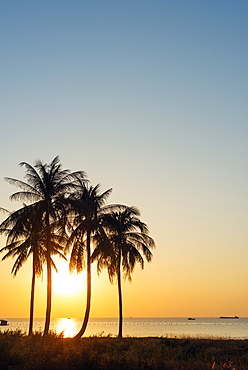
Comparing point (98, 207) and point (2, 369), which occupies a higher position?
point (98, 207)

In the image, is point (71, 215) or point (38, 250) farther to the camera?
point (38, 250)

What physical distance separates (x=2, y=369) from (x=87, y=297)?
82.2ft

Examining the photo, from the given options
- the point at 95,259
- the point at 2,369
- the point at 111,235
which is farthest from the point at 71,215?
the point at 2,369

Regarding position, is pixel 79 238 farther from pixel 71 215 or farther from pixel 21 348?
pixel 21 348

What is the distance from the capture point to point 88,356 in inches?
774

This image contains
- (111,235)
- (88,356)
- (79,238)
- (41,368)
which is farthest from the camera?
(111,235)

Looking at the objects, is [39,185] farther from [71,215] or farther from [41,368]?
[41,368]

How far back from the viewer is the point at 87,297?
43.5 metres

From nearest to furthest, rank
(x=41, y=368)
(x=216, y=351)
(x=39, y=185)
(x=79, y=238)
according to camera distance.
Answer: (x=41, y=368), (x=216, y=351), (x=39, y=185), (x=79, y=238)

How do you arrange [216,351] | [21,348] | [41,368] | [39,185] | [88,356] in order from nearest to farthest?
1. [41,368]
2. [88,356]
3. [21,348]
4. [216,351]
5. [39,185]

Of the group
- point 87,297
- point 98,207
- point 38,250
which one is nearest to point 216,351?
point 87,297

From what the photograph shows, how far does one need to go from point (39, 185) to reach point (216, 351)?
1914 centimetres

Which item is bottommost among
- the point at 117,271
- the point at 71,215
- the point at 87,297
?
the point at 87,297

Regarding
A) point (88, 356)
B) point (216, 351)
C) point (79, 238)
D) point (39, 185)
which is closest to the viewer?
point (88, 356)
